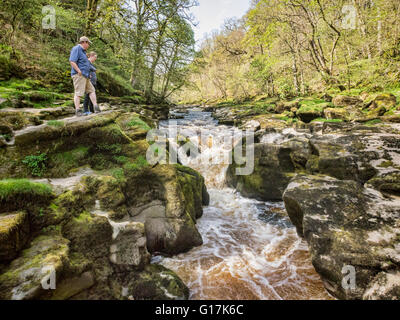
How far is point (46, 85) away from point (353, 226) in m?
12.4

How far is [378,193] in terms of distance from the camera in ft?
13.2

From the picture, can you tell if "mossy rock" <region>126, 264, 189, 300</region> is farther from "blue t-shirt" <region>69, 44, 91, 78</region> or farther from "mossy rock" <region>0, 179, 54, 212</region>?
"blue t-shirt" <region>69, 44, 91, 78</region>

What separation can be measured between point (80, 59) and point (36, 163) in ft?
9.92

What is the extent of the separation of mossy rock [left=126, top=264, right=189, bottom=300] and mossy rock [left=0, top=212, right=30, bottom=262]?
1516mm

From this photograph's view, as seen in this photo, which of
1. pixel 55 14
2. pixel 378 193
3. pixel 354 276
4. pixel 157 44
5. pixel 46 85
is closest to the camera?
pixel 354 276

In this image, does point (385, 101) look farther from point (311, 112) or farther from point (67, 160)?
point (67, 160)

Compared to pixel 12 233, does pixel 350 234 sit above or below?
below

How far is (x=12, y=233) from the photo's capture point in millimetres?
2350

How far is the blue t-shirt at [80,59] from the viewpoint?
5035mm

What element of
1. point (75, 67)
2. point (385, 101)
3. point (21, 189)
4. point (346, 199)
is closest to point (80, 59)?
point (75, 67)

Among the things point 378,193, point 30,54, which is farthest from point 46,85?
point 378,193

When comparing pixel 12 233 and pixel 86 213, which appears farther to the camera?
pixel 86 213
